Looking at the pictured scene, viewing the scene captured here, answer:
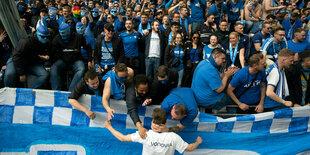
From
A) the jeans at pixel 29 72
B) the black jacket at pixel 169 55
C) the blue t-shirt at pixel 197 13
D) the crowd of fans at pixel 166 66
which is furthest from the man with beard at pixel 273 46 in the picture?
the jeans at pixel 29 72

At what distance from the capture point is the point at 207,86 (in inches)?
151

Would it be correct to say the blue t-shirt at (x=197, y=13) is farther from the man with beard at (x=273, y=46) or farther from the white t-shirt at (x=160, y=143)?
the white t-shirt at (x=160, y=143)

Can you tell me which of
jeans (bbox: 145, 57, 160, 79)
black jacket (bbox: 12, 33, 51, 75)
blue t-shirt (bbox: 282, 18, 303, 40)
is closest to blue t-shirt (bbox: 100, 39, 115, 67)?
jeans (bbox: 145, 57, 160, 79)

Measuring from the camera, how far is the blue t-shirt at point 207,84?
3.72 metres

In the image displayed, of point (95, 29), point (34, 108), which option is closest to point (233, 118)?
point (34, 108)

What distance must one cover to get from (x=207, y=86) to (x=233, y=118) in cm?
64

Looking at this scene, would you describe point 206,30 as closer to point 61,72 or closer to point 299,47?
point 299,47

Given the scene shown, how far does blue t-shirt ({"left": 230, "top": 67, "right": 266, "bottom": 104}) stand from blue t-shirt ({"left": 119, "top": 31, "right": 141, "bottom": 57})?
8.72 ft

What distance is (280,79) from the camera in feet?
12.7

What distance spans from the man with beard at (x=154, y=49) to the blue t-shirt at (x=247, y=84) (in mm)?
2252

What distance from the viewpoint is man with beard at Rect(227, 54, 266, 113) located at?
3.87 metres

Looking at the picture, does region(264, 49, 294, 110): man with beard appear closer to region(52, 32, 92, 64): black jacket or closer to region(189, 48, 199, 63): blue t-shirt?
region(189, 48, 199, 63): blue t-shirt

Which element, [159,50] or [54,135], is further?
[159,50]

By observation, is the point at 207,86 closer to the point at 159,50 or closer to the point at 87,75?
the point at 87,75
